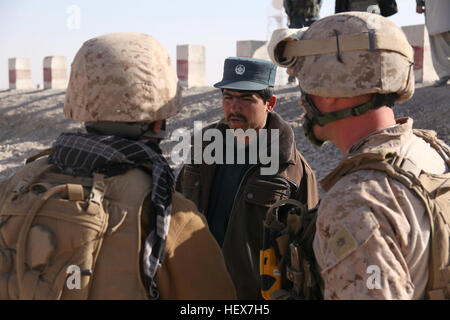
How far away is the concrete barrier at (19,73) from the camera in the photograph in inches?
728

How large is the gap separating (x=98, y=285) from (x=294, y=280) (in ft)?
2.45

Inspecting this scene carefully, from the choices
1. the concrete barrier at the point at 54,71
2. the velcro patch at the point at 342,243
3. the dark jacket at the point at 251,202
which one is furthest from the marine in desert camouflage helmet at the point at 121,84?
the concrete barrier at the point at 54,71

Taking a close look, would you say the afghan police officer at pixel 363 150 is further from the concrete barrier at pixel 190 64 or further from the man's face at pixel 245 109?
the concrete barrier at pixel 190 64

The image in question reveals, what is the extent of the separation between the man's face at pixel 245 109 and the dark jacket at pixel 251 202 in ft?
0.77

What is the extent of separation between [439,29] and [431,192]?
834cm

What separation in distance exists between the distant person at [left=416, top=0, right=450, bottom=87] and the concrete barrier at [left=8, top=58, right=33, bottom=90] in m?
12.8

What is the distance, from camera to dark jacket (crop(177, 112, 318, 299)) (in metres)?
3.77

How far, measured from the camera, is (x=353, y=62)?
2312mm

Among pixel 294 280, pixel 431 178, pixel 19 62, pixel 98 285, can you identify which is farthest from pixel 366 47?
pixel 19 62

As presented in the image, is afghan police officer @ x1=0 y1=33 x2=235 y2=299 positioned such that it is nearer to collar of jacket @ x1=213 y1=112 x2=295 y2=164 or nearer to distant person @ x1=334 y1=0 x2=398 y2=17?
collar of jacket @ x1=213 y1=112 x2=295 y2=164

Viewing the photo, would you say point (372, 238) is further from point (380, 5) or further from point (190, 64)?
point (190, 64)

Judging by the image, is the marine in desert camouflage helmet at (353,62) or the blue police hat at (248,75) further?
the blue police hat at (248,75)

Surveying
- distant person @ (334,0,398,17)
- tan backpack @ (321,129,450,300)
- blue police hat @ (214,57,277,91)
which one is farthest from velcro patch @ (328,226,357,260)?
distant person @ (334,0,398,17)

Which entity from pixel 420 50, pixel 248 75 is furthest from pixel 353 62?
pixel 420 50
